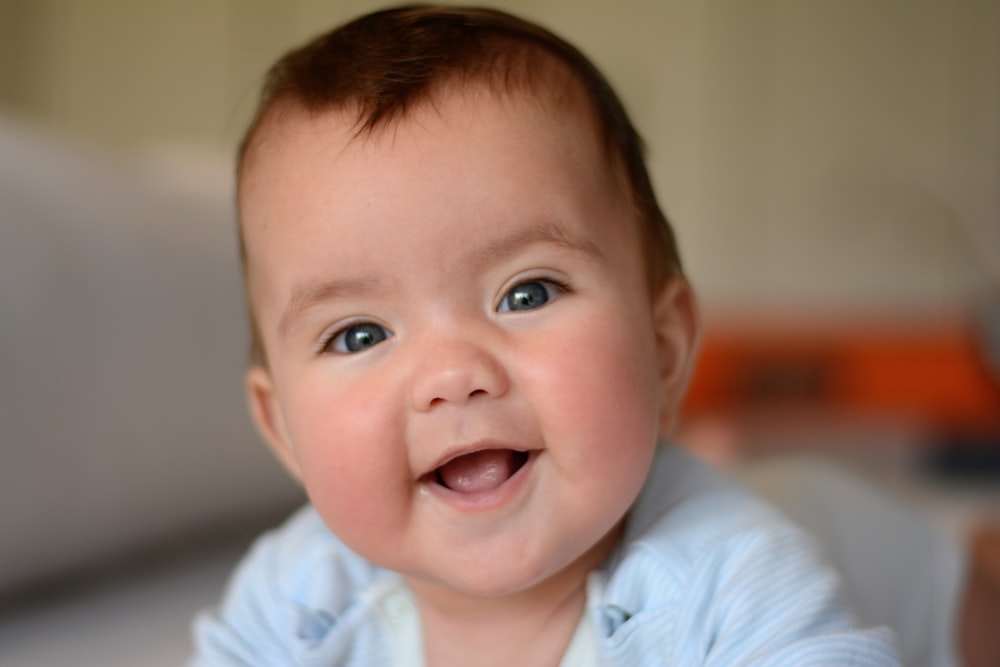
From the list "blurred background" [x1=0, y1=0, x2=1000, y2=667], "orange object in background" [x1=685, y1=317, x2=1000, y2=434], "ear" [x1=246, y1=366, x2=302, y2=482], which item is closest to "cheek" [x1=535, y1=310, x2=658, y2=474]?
"ear" [x1=246, y1=366, x2=302, y2=482]

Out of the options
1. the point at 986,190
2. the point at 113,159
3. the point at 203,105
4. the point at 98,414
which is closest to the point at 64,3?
the point at 203,105

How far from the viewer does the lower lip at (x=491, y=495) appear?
1.70ft

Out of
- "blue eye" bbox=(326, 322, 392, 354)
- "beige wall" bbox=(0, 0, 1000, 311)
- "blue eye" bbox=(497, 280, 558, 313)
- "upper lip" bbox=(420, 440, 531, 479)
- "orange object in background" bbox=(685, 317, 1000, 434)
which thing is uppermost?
"blue eye" bbox=(497, 280, 558, 313)

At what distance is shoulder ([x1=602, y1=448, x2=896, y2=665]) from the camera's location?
51 centimetres

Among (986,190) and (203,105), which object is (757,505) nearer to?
(986,190)

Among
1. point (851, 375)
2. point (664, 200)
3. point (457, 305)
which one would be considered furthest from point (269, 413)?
point (664, 200)

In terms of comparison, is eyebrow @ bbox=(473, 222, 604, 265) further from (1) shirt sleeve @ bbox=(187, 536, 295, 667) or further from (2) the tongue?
(1) shirt sleeve @ bbox=(187, 536, 295, 667)

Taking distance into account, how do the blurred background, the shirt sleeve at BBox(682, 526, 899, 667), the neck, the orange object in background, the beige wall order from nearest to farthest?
1. the shirt sleeve at BBox(682, 526, 899, 667)
2. the neck
3. the blurred background
4. the orange object in background
5. the beige wall

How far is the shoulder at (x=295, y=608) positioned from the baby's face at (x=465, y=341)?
0.47 ft

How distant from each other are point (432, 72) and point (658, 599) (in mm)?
330

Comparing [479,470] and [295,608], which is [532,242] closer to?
[479,470]

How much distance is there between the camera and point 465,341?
1.68 ft

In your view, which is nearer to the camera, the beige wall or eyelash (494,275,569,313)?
eyelash (494,275,569,313)

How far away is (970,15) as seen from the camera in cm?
260
